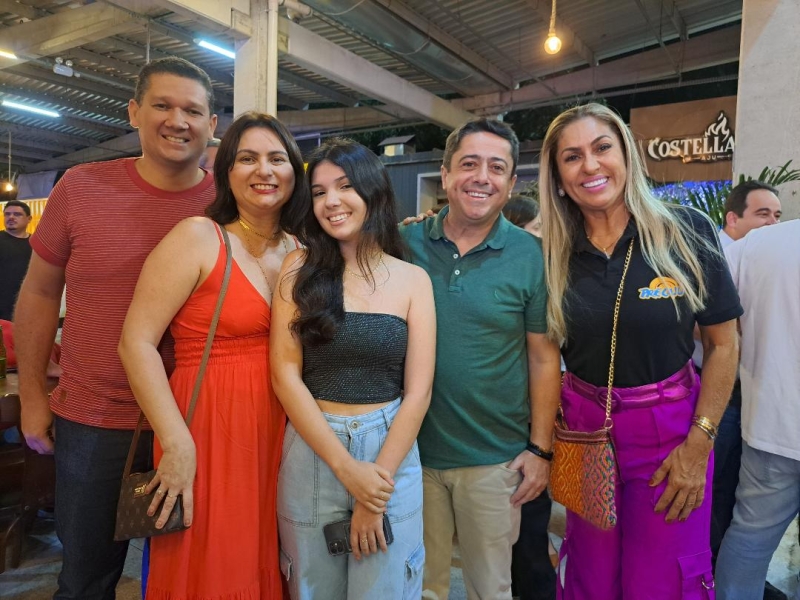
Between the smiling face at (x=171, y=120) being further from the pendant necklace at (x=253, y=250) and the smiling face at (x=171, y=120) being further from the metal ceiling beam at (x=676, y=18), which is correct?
the metal ceiling beam at (x=676, y=18)

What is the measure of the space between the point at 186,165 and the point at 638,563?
6.45 ft

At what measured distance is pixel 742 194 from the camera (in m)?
3.29

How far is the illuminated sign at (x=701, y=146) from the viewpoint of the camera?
23.1 ft

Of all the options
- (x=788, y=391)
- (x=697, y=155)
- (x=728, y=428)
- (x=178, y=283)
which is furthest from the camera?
(x=697, y=155)

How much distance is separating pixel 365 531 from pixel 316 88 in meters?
8.28

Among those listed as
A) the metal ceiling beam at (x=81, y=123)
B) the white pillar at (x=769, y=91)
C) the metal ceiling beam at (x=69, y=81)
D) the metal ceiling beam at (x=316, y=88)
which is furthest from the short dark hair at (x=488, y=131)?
the metal ceiling beam at (x=81, y=123)

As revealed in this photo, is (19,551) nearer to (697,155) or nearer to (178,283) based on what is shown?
(178,283)

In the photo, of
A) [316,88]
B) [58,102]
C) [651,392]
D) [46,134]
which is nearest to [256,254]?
[651,392]

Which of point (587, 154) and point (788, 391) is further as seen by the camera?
point (788, 391)

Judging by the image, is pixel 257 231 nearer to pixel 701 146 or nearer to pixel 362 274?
pixel 362 274

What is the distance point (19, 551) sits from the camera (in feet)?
9.35

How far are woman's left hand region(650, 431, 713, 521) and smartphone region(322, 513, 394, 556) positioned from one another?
2.93ft

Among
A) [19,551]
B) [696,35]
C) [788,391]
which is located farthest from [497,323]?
[696,35]

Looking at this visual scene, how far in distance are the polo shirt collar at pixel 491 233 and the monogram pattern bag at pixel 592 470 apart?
41 cm
